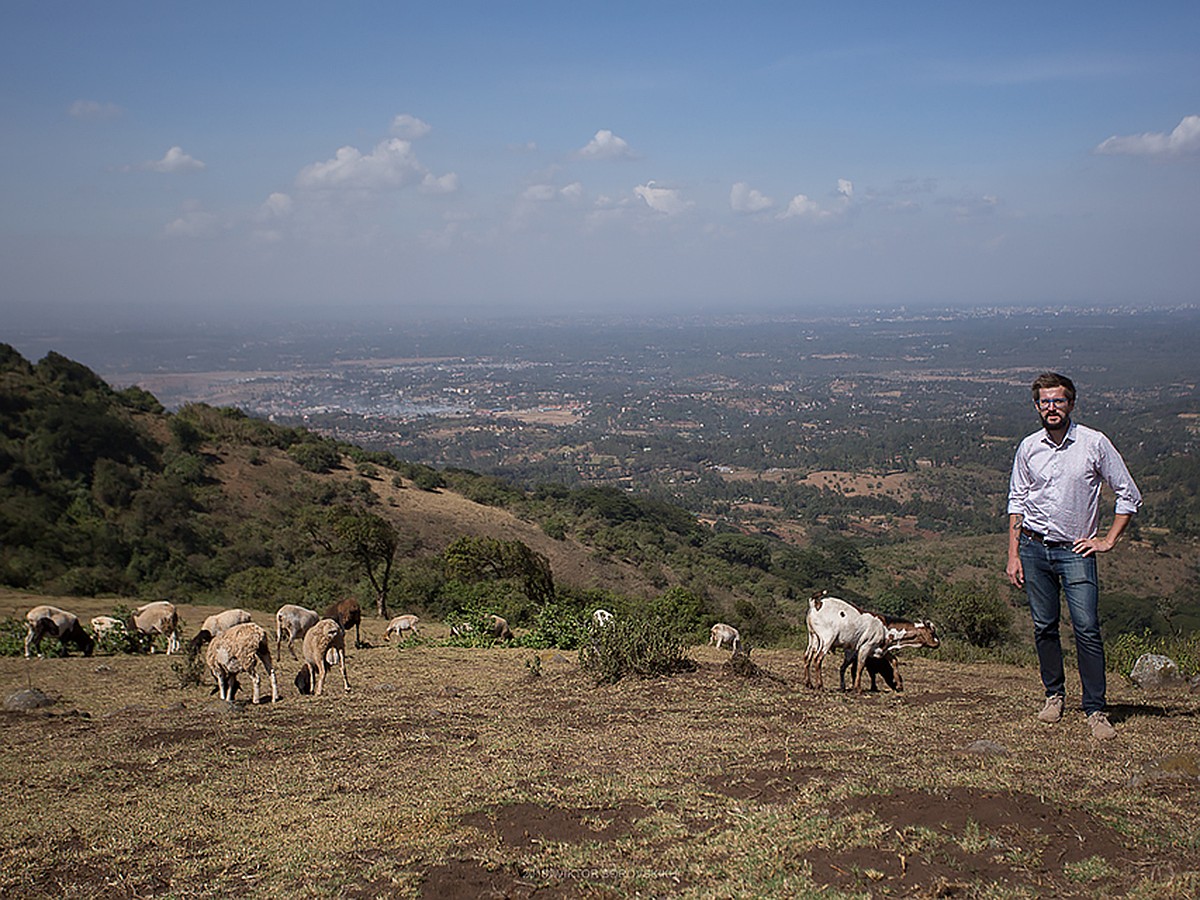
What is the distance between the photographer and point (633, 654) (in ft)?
30.1

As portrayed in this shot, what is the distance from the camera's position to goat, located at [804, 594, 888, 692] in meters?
8.02

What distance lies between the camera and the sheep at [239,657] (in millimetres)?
8359

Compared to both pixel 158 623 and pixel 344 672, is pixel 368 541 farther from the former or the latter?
pixel 344 672

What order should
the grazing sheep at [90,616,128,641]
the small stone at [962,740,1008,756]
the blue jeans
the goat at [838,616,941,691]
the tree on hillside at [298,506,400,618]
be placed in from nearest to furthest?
the small stone at [962,740,1008,756] → the blue jeans → the goat at [838,616,941,691] → the grazing sheep at [90,616,128,641] → the tree on hillside at [298,506,400,618]

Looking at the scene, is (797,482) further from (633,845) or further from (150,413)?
(633,845)

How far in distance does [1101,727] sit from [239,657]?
25.4 feet

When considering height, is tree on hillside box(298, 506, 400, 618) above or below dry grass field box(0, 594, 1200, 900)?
below

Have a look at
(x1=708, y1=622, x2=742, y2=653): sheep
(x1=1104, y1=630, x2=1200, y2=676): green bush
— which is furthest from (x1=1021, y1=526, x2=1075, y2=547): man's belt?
(x1=708, y1=622, x2=742, y2=653): sheep

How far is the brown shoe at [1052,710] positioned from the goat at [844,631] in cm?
179

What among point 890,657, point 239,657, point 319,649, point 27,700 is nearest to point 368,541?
point 319,649

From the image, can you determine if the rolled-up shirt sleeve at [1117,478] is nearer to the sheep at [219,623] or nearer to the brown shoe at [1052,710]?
the brown shoe at [1052,710]

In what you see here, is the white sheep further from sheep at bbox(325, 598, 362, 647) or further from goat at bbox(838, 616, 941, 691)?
goat at bbox(838, 616, 941, 691)

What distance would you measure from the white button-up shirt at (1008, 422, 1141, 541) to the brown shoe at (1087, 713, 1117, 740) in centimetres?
137

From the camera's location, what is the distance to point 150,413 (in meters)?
38.9
